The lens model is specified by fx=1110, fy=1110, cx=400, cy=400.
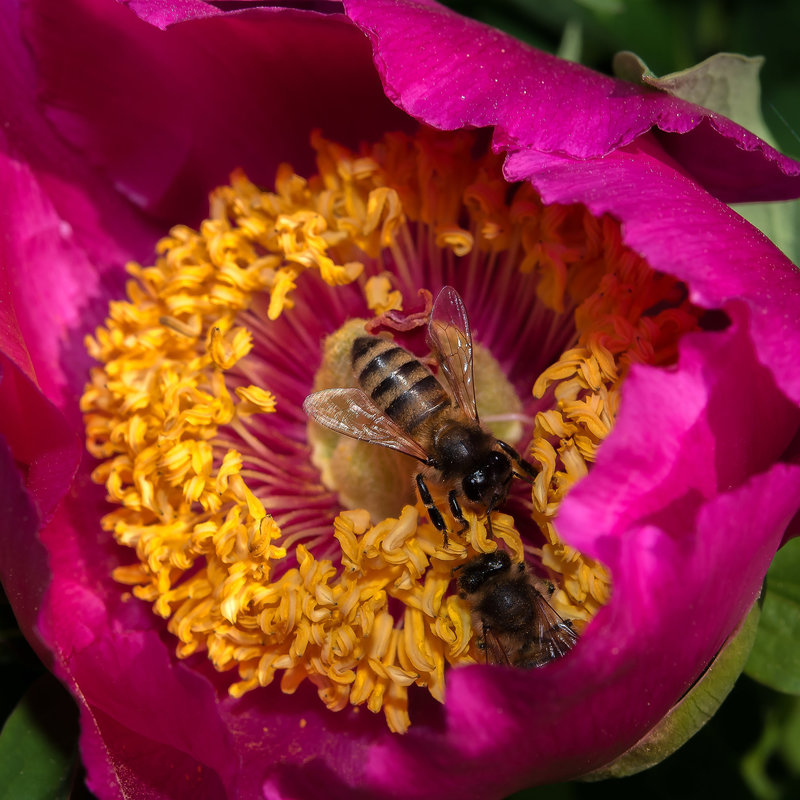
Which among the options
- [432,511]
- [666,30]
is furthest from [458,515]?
[666,30]

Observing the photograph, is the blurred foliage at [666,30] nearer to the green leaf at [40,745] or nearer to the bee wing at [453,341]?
the bee wing at [453,341]

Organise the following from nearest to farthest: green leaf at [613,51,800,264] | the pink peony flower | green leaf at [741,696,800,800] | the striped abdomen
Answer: the pink peony flower, green leaf at [613,51,800,264], the striped abdomen, green leaf at [741,696,800,800]

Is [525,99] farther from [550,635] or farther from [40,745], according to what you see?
[40,745]

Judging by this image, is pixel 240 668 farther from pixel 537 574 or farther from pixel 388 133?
pixel 388 133

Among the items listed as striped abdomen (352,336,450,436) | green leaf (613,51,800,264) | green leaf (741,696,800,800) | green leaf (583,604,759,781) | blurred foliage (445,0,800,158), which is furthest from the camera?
blurred foliage (445,0,800,158)

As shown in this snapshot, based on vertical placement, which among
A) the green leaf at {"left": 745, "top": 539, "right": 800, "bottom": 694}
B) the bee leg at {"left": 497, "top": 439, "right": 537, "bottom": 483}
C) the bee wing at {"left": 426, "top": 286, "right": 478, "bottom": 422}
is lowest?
the green leaf at {"left": 745, "top": 539, "right": 800, "bottom": 694}

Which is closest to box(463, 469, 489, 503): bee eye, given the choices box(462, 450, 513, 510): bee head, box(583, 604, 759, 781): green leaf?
box(462, 450, 513, 510): bee head

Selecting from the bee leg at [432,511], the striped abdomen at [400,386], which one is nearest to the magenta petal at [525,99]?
the striped abdomen at [400,386]

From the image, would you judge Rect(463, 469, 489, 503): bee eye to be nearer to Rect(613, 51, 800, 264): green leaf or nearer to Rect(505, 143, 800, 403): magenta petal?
Rect(505, 143, 800, 403): magenta petal
